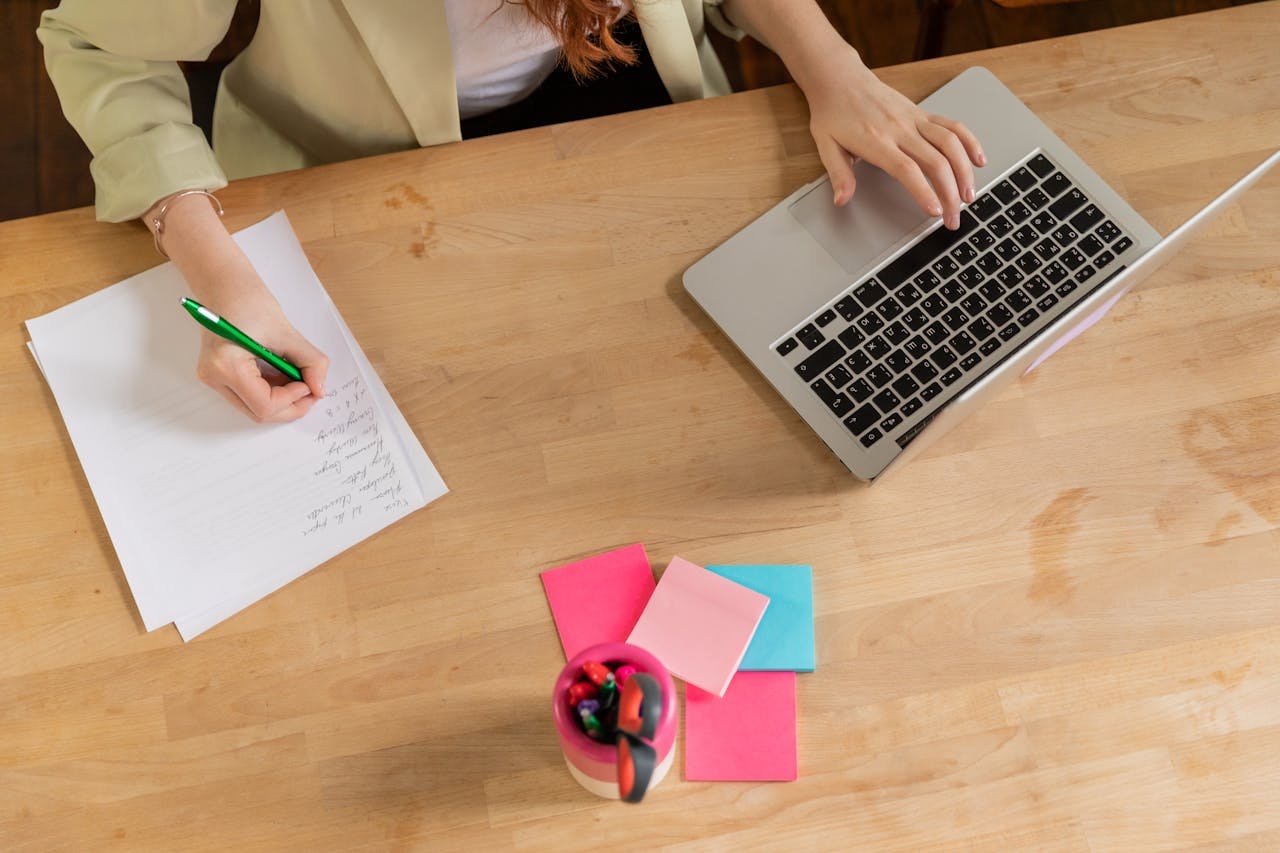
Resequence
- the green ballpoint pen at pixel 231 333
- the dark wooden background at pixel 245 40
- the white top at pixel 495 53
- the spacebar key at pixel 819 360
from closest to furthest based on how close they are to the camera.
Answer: the green ballpoint pen at pixel 231 333
the spacebar key at pixel 819 360
the white top at pixel 495 53
the dark wooden background at pixel 245 40

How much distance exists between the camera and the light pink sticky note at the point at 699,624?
32.2 inches

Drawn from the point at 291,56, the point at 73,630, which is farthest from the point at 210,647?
the point at 291,56

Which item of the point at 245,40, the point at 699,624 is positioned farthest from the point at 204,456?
the point at 245,40

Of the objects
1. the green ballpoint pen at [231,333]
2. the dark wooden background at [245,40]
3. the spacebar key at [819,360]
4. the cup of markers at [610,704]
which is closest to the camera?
the cup of markers at [610,704]

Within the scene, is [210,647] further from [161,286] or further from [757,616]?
[757,616]

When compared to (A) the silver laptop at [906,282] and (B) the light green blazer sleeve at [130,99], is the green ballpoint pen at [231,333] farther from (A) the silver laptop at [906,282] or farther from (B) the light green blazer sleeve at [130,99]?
(A) the silver laptop at [906,282]

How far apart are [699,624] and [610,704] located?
0.15m

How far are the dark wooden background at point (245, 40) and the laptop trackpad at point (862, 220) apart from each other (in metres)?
0.79

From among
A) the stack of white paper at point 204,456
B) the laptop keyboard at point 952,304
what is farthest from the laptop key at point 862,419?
the stack of white paper at point 204,456

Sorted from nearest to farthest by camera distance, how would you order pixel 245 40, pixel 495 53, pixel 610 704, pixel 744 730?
pixel 610 704, pixel 744 730, pixel 495 53, pixel 245 40

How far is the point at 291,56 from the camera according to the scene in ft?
3.27

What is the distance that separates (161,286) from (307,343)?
163mm

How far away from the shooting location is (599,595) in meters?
0.85

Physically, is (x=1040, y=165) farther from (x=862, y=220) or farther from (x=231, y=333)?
(x=231, y=333)
